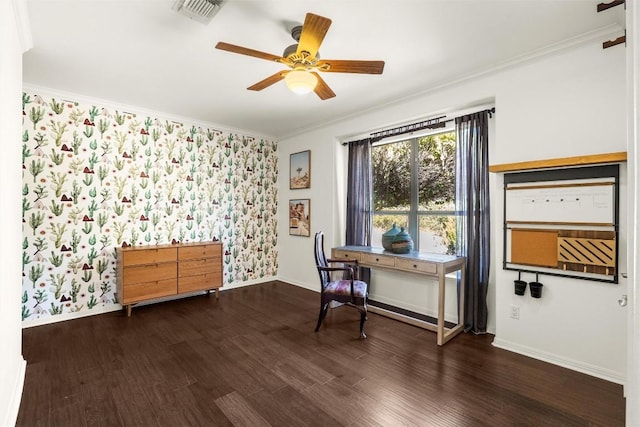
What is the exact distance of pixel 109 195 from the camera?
12.7ft

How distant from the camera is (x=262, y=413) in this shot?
191cm

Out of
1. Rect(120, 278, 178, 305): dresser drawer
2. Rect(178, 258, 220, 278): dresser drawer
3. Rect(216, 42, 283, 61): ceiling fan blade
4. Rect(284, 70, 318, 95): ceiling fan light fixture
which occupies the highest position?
Rect(216, 42, 283, 61): ceiling fan blade

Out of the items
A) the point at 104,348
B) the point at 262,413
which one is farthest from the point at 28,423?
the point at 262,413

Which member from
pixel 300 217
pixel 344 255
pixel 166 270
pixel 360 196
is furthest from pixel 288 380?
pixel 300 217

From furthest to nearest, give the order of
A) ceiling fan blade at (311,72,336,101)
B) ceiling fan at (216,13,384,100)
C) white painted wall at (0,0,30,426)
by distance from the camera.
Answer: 1. ceiling fan blade at (311,72,336,101)
2. ceiling fan at (216,13,384,100)
3. white painted wall at (0,0,30,426)

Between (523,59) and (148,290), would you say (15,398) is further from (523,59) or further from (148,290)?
(523,59)

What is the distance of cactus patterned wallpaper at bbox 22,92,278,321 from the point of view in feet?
11.1

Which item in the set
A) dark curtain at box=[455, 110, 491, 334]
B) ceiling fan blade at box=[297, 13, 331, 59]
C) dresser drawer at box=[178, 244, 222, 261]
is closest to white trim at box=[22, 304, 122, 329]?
dresser drawer at box=[178, 244, 222, 261]

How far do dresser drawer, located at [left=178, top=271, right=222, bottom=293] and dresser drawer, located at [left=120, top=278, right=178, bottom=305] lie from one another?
0.09 m

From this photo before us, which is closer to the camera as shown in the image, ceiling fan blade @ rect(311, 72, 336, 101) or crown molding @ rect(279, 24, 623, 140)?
crown molding @ rect(279, 24, 623, 140)

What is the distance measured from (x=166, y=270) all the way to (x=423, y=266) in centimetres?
315

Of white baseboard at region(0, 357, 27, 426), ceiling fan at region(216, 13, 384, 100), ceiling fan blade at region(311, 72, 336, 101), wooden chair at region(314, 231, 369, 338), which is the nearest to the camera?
white baseboard at region(0, 357, 27, 426)

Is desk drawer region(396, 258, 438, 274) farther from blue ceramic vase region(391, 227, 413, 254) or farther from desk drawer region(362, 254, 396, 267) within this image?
blue ceramic vase region(391, 227, 413, 254)

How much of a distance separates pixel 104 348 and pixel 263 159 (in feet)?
11.7
